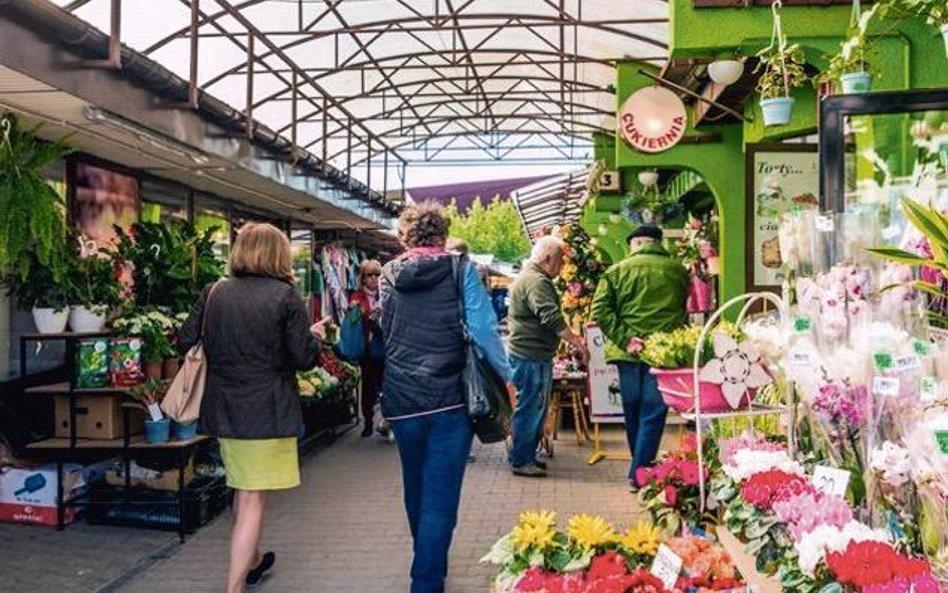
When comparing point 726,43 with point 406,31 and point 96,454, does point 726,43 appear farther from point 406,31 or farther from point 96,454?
point 406,31

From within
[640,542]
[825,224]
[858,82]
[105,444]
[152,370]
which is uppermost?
[858,82]

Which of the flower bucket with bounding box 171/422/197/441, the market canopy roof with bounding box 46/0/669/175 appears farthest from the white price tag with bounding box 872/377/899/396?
the market canopy roof with bounding box 46/0/669/175

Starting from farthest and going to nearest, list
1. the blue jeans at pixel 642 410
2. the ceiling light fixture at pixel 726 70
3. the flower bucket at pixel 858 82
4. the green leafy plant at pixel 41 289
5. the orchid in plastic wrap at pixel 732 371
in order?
the blue jeans at pixel 642 410
the ceiling light fixture at pixel 726 70
the green leafy plant at pixel 41 289
the flower bucket at pixel 858 82
the orchid in plastic wrap at pixel 732 371

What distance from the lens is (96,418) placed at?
19.7 feet

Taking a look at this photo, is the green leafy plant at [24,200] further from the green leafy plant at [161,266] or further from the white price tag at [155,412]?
the white price tag at [155,412]

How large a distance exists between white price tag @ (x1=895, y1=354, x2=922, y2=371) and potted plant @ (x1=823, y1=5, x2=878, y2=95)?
7.13 ft

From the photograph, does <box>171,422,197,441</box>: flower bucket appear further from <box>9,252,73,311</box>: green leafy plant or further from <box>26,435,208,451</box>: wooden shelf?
<box>9,252,73,311</box>: green leafy plant

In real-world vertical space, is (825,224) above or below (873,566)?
above

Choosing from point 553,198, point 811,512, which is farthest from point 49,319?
point 553,198

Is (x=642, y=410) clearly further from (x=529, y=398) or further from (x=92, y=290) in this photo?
(x=92, y=290)

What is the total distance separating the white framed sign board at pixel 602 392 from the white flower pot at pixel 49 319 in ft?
14.1

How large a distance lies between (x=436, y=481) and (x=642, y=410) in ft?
8.10

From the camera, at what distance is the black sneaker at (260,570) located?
4.81 metres

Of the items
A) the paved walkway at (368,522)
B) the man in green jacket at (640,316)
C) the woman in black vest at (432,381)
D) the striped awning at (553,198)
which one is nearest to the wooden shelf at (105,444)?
the paved walkway at (368,522)
